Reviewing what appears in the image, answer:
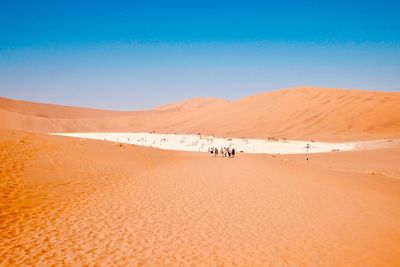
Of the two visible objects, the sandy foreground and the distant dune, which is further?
the distant dune

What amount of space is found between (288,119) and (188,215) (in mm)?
48783

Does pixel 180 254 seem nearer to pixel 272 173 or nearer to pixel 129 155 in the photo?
pixel 272 173

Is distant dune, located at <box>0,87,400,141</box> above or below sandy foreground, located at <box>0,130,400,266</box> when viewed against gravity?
above

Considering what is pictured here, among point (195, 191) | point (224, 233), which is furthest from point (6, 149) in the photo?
point (224, 233)

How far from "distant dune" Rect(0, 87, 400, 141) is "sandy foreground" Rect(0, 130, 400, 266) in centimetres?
2995

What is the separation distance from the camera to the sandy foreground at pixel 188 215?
269 inches

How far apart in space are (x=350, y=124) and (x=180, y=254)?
45.6 meters

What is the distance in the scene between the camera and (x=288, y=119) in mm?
55750

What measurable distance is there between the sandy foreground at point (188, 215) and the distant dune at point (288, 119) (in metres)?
30.0

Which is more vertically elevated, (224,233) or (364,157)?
(364,157)

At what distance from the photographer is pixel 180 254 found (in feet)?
22.4

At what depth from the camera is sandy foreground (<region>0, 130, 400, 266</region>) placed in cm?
682

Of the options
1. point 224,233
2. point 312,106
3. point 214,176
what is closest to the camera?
point 224,233

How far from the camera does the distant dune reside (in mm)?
45625
